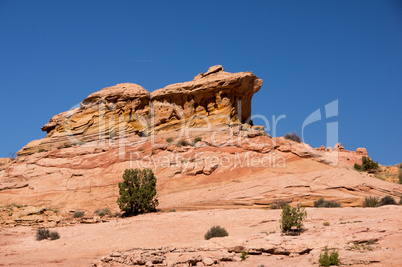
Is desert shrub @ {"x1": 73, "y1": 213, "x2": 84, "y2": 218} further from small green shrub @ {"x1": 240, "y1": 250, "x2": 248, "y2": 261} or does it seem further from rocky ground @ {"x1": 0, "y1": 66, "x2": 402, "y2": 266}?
small green shrub @ {"x1": 240, "y1": 250, "x2": 248, "y2": 261}

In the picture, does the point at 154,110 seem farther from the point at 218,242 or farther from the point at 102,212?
the point at 218,242

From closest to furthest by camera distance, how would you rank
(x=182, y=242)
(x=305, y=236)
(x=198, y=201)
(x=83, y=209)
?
(x=305, y=236) → (x=182, y=242) → (x=198, y=201) → (x=83, y=209)

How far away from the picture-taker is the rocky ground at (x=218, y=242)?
12.8 meters

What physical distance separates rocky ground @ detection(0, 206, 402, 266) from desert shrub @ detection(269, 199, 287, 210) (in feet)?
6.47

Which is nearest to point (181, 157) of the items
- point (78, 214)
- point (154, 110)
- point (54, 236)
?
point (78, 214)

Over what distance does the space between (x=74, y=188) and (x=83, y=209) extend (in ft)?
10.7

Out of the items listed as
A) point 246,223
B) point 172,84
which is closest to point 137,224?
point 246,223

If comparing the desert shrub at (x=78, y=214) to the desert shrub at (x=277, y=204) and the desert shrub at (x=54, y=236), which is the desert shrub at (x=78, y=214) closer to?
the desert shrub at (x=54, y=236)

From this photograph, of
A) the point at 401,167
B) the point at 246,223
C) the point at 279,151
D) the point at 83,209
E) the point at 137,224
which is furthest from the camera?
the point at 401,167

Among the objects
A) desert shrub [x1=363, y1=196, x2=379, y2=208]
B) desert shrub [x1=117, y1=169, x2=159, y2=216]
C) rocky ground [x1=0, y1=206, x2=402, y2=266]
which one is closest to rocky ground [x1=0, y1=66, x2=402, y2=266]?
rocky ground [x1=0, y1=206, x2=402, y2=266]

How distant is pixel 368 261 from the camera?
36.9 ft

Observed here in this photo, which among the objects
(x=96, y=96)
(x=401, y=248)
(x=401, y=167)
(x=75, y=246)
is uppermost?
(x=96, y=96)

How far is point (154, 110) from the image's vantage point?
39469 millimetres

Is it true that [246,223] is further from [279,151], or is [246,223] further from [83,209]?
[83,209]
